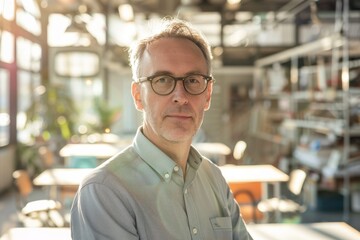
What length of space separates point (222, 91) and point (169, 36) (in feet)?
29.9

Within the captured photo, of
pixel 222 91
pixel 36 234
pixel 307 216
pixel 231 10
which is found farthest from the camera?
pixel 222 91

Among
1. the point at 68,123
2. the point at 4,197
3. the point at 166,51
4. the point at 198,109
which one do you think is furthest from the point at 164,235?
the point at 68,123

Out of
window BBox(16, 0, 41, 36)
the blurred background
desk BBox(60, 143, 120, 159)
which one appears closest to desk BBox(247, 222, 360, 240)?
the blurred background

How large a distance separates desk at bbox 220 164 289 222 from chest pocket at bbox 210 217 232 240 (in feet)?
7.20

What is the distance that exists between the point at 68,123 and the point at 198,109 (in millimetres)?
6048

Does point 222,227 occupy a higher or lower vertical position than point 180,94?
lower

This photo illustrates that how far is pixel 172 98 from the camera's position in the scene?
4.37ft

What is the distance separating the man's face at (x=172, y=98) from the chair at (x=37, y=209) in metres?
2.41

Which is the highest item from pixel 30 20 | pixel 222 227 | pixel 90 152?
pixel 30 20

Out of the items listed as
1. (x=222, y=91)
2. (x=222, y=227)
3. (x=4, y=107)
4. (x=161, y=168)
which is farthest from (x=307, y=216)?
(x=222, y=91)

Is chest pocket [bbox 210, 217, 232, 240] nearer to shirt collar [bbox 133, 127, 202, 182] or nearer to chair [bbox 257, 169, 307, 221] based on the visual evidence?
shirt collar [bbox 133, 127, 202, 182]

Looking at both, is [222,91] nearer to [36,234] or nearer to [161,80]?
[36,234]

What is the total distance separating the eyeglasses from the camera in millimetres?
1336

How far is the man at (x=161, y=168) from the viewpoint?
121cm
